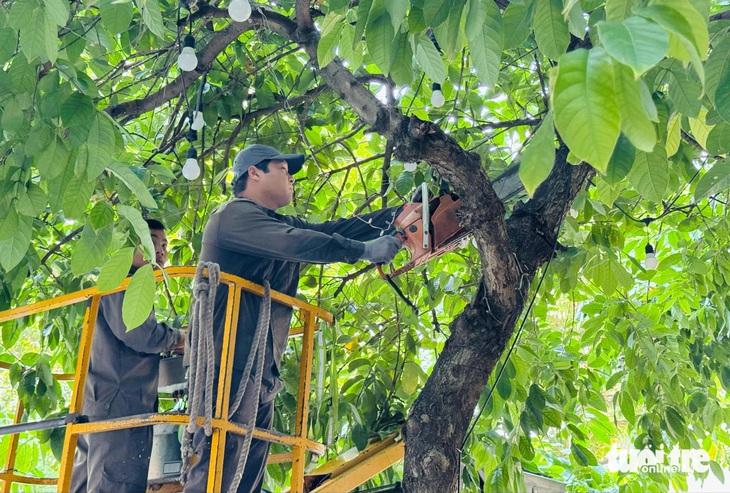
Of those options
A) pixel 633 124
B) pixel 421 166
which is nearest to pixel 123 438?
pixel 421 166

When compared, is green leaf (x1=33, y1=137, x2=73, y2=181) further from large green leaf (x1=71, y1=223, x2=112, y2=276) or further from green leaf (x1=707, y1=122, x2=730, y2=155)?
green leaf (x1=707, y1=122, x2=730, y2=155)

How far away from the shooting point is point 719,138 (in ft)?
8.27

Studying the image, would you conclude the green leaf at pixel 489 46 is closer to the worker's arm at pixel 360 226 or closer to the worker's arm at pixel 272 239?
the worker's arm at pixel 272 239

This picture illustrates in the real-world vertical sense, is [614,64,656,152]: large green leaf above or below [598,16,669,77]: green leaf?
below

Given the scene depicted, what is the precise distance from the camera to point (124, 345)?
3.94m

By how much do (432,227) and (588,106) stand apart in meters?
2.68

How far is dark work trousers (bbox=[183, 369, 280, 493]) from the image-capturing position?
331 centimetres

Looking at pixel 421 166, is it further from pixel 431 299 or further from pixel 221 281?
pixel 221 281

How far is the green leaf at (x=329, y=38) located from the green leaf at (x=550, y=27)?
0.75 m

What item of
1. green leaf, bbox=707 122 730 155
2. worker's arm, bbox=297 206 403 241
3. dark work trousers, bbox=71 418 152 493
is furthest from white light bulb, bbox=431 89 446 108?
dark work trousers, bbox=71 418 152 493

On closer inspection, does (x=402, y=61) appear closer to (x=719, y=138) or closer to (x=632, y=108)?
(x=719, y=138)

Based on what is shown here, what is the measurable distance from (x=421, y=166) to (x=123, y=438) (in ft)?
6.99

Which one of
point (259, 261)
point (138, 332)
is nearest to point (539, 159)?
point (259, 261)

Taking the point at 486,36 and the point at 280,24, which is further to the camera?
the point at 280,24
